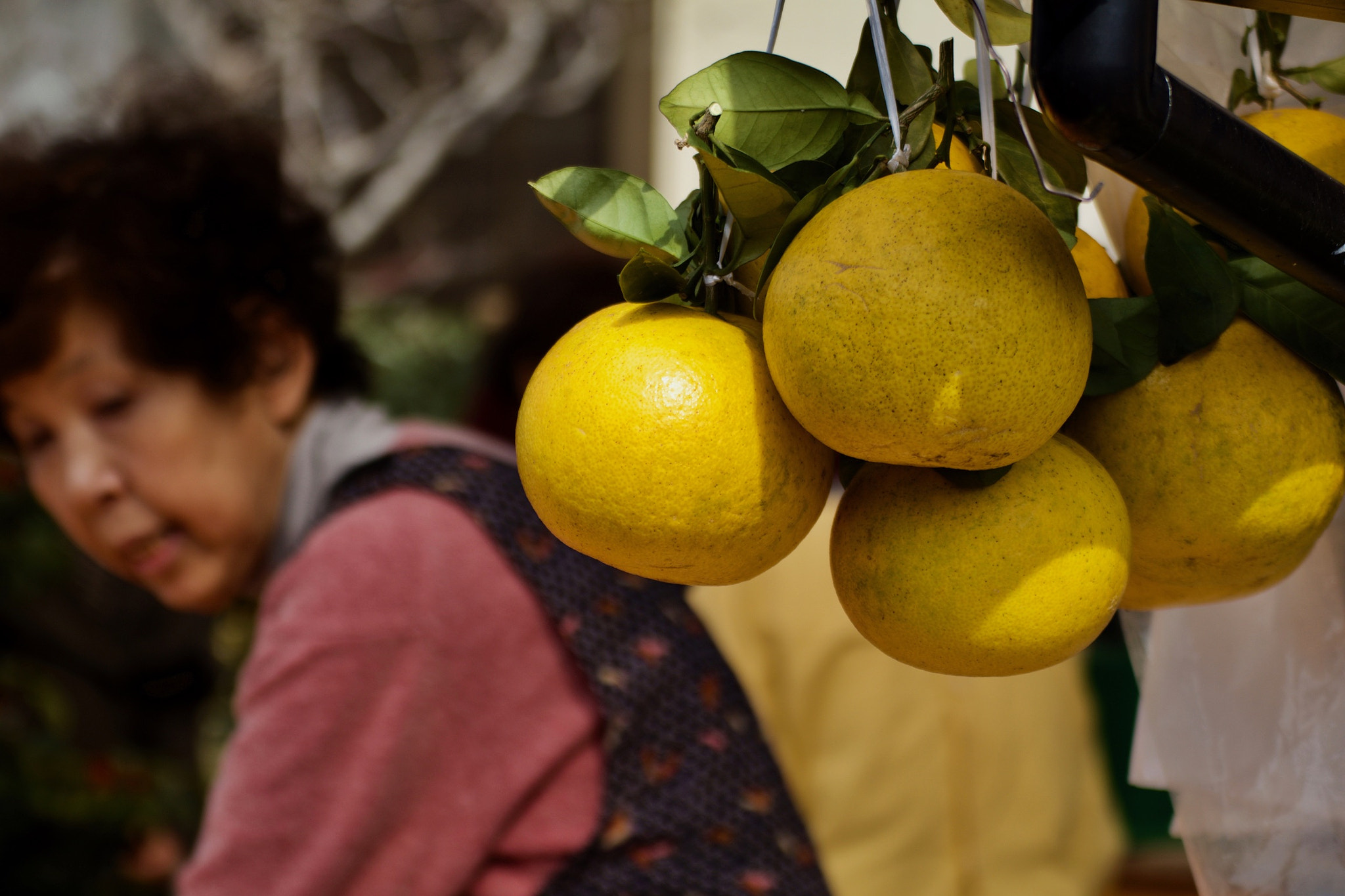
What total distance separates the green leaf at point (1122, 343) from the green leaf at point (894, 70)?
11 cm

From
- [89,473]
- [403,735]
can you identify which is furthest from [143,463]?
[403,735]

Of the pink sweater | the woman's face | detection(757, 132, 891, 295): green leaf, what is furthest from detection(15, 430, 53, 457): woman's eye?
detection(757, 132, 891, 295): green leaf

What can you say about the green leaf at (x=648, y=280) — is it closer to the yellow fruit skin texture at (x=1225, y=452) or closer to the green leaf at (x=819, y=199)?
the green leaf at (x=819, y=199)

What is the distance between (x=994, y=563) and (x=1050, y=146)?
194 millimetres

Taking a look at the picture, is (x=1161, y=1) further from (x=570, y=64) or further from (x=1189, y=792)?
(x=570, y=64)

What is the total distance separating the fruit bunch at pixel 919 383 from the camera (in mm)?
341

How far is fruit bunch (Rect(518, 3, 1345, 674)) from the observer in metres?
0.34

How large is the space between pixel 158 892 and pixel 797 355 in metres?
2.27

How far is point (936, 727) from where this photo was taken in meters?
1.78

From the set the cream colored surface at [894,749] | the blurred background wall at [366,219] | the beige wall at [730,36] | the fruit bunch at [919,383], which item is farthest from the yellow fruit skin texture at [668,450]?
the beige wall at [730,36]

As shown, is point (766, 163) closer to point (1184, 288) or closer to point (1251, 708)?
point (1184, 288)

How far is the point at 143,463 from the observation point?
1.14 metres

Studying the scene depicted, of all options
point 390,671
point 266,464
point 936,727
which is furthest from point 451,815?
point 936,727

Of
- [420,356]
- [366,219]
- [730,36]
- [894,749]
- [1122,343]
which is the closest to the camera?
[1122,343]
